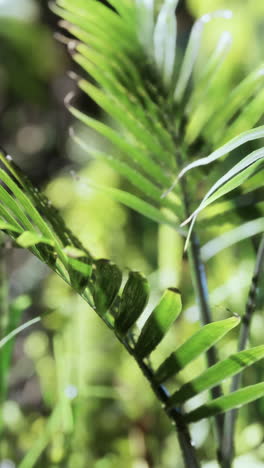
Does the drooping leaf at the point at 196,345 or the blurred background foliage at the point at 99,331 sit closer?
the drooping leaf at the point at 196,345

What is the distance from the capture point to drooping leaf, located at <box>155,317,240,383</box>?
0.42m

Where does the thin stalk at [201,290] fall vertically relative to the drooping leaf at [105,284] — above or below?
below

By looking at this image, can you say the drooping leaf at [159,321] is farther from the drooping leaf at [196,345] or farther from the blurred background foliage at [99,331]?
the blurred background foliage at [99,331]

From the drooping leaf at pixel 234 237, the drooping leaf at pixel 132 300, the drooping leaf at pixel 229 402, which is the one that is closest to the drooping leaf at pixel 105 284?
the drooping leaf at pixel 132 300

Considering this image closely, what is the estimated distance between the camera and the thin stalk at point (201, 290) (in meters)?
0.58

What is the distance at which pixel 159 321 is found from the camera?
1.46 feet

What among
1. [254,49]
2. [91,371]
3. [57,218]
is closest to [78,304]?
[91,371]

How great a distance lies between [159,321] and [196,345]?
0.12 feet

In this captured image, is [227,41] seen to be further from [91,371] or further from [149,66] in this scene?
[91,371]

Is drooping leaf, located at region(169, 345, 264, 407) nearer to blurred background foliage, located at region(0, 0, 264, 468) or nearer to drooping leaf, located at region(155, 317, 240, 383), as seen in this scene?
drooping leaf, located at region(155, 317, 240, 383)

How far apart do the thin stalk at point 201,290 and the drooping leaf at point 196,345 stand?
0.12 metres

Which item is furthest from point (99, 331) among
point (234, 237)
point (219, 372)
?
point (219, 372)

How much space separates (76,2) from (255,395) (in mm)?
428

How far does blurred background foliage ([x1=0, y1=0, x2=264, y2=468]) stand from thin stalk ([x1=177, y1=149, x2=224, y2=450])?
0.13ft
